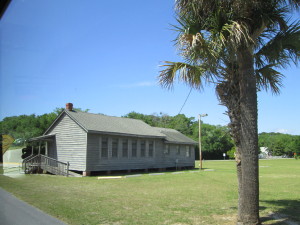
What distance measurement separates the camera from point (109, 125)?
22656mm

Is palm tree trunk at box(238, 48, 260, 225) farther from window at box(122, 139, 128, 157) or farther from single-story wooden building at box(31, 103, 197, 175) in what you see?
window at box(122, 139, 128, 157)

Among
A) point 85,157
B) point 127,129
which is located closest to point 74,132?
point 85,157

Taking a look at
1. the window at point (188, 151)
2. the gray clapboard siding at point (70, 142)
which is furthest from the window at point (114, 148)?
the window at point (188, 151)

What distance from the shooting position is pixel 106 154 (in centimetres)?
2092

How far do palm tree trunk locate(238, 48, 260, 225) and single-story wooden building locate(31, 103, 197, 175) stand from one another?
14236 millimetres

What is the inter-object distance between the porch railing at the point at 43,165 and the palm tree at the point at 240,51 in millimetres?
15301

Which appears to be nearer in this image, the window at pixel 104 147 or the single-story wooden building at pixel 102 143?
the single-story wooden building at pixel 102 143

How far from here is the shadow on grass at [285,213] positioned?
7.09 m

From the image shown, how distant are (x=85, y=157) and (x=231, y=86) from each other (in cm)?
1441

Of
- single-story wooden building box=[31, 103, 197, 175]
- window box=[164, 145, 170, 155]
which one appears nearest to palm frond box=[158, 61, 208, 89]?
single-story wooden building box=[31, 103, 197, 175]

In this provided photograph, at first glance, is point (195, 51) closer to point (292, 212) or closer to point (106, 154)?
point (292, 212)

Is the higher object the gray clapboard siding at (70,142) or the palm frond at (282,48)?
the palm frond at (282,48)

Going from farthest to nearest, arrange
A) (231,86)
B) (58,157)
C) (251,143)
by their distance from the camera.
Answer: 1. (58,157)
2. (231,86)
3. (251,143)

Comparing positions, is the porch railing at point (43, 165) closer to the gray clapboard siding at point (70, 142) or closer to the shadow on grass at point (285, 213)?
the gray clapboard siding at point (70, 142)
